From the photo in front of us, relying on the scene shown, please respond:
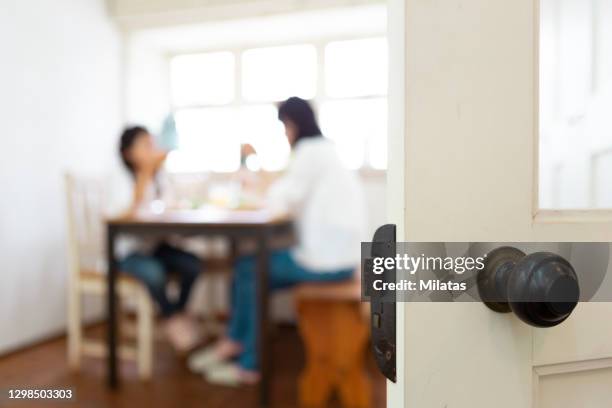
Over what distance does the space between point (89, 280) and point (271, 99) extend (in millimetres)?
1717

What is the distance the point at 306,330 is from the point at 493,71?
4.87 feet

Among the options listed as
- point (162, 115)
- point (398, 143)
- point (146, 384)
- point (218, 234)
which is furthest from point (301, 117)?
point (162, 115)

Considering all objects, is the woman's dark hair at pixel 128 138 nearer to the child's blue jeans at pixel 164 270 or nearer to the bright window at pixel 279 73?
the child's blue jeans at pixel 164 270

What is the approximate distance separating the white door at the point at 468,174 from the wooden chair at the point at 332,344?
1.25m

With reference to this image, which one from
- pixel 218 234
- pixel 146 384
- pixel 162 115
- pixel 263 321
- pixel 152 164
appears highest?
pixel 162 115

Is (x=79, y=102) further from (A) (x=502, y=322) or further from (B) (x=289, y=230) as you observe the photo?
(A) (x=502, y=322)

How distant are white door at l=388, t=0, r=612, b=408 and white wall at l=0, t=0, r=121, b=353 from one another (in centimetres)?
246

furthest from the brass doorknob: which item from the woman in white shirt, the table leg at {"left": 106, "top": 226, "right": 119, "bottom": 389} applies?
the table leg at {"left": 106, "top": 226, "right": 119, "bottom": 389}

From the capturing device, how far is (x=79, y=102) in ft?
8.53

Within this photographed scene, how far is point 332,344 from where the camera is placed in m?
1.64

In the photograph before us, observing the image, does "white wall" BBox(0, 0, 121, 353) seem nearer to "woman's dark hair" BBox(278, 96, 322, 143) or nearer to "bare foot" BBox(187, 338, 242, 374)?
"bare foot" BBox(187, 338, 242, 374)

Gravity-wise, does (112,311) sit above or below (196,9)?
below

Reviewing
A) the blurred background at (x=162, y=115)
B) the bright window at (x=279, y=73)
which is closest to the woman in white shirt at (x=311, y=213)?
the blurred background at (x=162, y=115)

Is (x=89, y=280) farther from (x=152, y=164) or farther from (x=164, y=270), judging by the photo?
(x=152, y=164)
